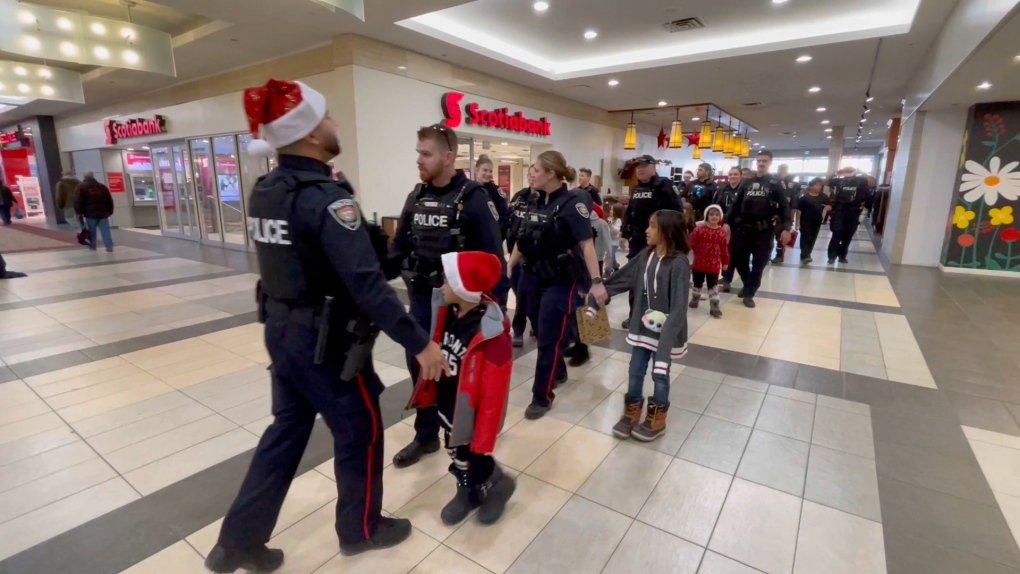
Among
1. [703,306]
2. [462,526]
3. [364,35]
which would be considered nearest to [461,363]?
[462,526]

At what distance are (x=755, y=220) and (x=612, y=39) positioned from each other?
4133 mm

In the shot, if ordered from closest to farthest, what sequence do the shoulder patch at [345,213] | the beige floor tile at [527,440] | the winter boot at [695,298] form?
the shoulder patch at [345,213], the beige floor tile at [527,440], the winter boot at [695,298]

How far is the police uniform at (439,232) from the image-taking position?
232 centimetres

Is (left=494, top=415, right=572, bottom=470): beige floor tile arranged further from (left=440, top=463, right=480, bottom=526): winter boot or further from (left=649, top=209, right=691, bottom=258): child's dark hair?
(left=649, top=209, right=691, bottom=258): child's dark hair

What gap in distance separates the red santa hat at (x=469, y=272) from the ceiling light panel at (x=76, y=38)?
718 centimetres

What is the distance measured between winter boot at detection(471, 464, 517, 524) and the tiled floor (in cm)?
4

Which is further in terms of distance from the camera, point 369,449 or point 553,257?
point 553,257

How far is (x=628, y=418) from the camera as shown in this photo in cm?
282

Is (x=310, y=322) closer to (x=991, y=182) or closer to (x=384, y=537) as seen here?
(x=384, y=537)

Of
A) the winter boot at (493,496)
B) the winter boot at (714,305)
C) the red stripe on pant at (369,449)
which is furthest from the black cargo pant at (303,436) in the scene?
the winter boot at (714,305)

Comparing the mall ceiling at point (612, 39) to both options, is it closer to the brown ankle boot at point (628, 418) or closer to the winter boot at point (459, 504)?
the brown ankle boot at point (628, 418)

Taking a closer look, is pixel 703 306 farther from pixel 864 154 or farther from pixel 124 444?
pixel 864 154

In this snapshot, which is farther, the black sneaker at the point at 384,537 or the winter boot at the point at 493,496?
the winter boot at the point at 493,496

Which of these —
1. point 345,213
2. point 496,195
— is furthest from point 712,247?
point 345,213
